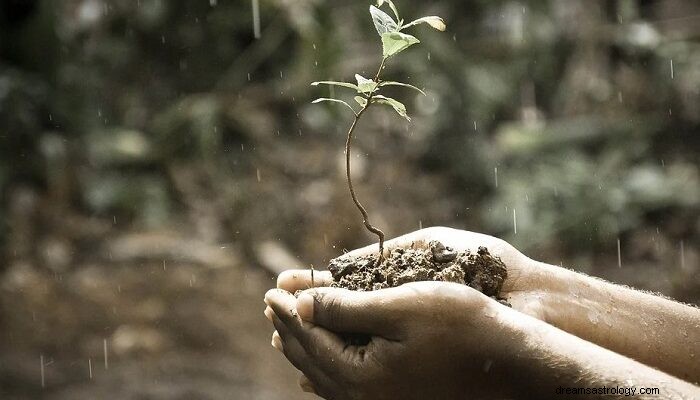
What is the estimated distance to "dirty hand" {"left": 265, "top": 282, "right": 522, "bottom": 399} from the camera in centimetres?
149

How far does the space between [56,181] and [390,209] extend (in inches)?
131

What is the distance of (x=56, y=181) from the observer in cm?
647

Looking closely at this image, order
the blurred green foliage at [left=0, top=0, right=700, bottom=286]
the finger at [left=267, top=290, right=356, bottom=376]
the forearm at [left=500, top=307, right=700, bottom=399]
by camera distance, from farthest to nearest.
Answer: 1. the blurred green foliage at [left=0, top=0, right=700, bottom=286]
2. the finger at [left=267, top=290, right=356, bottom=376]
3. the forearm at [left=500, top=307, right=700, bottom=399]

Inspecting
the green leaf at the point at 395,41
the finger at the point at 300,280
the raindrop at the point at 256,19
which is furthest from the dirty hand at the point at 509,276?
the raindrop at the point at 256,19

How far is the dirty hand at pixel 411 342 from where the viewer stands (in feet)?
4.88

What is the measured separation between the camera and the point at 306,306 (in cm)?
164

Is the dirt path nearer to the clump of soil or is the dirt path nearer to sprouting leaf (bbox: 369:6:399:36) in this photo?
the clump of soil

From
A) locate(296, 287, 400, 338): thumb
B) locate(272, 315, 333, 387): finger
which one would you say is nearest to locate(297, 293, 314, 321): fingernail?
locate(296, 287, 400, 338): thumb

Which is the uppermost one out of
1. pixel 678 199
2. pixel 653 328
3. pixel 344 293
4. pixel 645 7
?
pixel 645 7

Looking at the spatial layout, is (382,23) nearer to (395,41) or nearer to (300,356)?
(395,41)

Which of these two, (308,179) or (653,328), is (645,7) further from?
(653,328)

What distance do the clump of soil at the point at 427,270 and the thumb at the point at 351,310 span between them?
18cm

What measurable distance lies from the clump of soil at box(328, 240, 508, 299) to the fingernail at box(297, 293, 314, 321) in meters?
0.18

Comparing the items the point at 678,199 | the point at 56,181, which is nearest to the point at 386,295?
the point at 678,199
